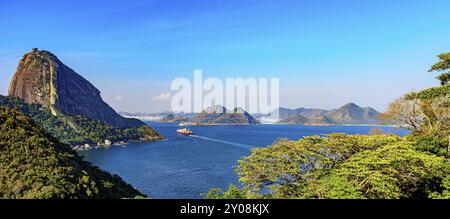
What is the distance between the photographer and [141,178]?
36312 millimetres

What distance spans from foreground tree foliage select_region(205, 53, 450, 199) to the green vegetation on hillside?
6787 centimetres

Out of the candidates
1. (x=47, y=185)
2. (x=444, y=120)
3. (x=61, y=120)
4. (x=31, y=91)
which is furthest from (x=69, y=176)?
(x=31, y=91)

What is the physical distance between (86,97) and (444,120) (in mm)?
117928

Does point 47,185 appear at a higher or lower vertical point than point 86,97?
lower

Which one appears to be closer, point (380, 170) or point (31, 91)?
point (380, 170)

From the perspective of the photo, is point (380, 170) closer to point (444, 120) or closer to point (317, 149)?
point (317, 149)

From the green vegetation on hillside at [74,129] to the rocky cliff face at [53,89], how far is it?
5.41 metres

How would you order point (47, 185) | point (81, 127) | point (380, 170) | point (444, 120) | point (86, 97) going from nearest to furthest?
point (380, 170) < point (444, 120) < point (47, 185) < point (81, 127) < point (86, 97)

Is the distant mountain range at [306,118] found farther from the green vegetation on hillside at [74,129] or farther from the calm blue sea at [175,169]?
the calm blue sea at [175,169]

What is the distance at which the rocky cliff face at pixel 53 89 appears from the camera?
100 meters

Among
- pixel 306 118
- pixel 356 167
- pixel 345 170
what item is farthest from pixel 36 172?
pixel 306 118

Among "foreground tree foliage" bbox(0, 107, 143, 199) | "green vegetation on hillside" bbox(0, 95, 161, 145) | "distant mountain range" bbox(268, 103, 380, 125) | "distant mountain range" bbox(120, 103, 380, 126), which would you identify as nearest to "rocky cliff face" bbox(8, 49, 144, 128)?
"green vegetation on hillside" bbox(0, 95, 161, 145)

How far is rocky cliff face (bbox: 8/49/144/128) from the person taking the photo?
100m

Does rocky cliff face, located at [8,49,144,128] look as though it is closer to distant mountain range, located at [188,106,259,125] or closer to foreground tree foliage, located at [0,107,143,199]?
distant mountain range, located at [188,106,259,125]
